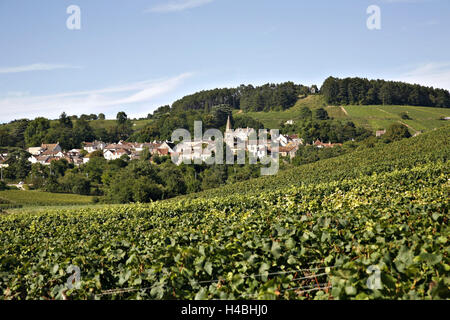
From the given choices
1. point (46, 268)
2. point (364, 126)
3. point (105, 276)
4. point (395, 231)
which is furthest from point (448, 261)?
point (364, 126)

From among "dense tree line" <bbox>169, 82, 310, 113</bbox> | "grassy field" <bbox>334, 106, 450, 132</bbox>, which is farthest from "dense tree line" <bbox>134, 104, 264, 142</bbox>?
"grassy field" <bbox>334, 106, 450, 132</bbox>

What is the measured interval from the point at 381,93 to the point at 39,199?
10057cm

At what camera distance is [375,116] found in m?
102

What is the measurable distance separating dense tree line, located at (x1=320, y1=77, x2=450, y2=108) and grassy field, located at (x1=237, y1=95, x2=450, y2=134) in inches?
230

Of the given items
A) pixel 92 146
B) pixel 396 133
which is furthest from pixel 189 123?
pixel 396 133

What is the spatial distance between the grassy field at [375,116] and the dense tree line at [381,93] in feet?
19.2

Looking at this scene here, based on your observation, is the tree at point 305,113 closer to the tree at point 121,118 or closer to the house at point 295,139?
the house at point 295,139

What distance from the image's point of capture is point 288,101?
13862cm

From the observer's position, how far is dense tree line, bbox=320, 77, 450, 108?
120 m

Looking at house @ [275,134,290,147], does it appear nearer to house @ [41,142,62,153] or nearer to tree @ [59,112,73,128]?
house @ [41,142,62,153]

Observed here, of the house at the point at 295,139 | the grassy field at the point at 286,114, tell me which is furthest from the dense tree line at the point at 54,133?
the house at the point at 295,139

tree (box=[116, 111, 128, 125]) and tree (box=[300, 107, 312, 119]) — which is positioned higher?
tree (box=[116, 111, 128, 125])

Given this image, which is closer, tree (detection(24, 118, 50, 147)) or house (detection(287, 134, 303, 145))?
house (detection(287, 134, 303, 145))

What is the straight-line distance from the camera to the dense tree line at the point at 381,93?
11950 cm
